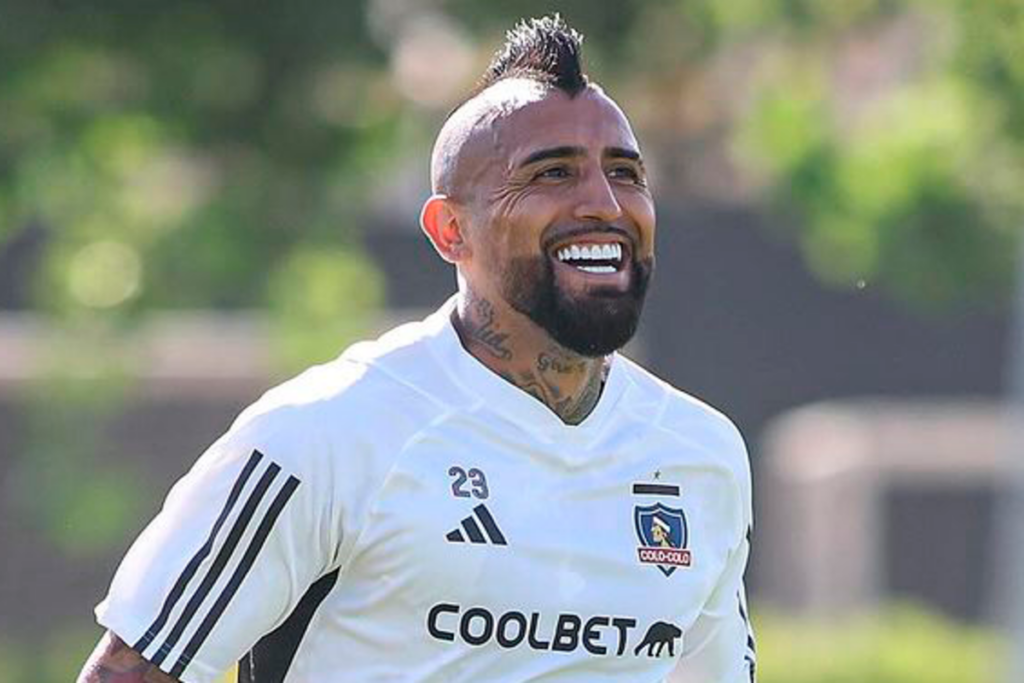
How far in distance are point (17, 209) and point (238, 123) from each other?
3.39 feet

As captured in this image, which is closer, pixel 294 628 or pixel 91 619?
pixel 294 628

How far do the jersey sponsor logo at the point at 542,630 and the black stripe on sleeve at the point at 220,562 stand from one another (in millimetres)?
334

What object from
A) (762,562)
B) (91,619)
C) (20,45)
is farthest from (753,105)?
(762,562)

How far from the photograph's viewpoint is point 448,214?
5.28 meters

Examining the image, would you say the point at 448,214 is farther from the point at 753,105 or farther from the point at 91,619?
the point at 91,619

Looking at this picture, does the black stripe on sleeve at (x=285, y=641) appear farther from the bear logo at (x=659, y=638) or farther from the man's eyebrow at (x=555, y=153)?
the man's eyebrow at (x=555, y=153)

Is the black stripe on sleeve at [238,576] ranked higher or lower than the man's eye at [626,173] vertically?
lower

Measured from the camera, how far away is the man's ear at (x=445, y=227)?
17.3ft

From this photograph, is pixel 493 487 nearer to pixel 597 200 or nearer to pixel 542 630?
pixel 542 630

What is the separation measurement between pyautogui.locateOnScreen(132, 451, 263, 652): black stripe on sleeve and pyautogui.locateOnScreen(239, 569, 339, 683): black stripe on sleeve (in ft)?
0.66

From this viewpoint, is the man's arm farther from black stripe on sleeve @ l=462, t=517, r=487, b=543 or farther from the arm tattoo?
the arm tattoo

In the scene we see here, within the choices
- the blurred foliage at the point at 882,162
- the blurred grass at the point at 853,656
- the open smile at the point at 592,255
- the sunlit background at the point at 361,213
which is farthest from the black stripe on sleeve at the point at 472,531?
the blurred grass at the point at 853,656

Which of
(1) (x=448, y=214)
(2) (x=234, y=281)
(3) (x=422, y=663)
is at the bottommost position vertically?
(3) (x=422, y=663)

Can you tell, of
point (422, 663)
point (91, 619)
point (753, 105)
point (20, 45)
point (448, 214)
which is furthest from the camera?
point (91, 619)
